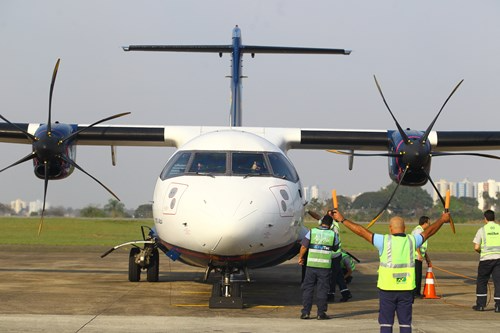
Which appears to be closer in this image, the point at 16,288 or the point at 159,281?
the point at 16,288

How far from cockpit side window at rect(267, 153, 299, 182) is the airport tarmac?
202 cm

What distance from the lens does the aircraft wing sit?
1581 cm

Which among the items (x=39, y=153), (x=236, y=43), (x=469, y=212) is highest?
(x=236, y=43)

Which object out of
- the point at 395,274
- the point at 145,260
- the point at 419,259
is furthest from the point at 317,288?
the point at 145,260

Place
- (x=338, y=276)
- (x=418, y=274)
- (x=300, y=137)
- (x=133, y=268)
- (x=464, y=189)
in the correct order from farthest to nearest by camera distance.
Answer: (x=464, y=189), (x=300, y=137), (x=133, y=268), (x=418, y=274), (x=338, y=276)

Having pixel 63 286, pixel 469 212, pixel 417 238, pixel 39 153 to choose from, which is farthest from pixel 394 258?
pixel 469 212

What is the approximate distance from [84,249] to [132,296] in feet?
48.9

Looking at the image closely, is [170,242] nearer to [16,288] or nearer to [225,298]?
[225,298]

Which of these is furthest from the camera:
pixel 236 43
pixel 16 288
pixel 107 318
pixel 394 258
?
pixel 236 43

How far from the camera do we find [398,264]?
762 centimetres

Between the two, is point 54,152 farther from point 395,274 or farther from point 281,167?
point 395,274

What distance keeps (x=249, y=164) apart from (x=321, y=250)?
5.88 feet

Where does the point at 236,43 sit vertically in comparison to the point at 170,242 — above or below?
above

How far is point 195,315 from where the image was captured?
10.4 metres
